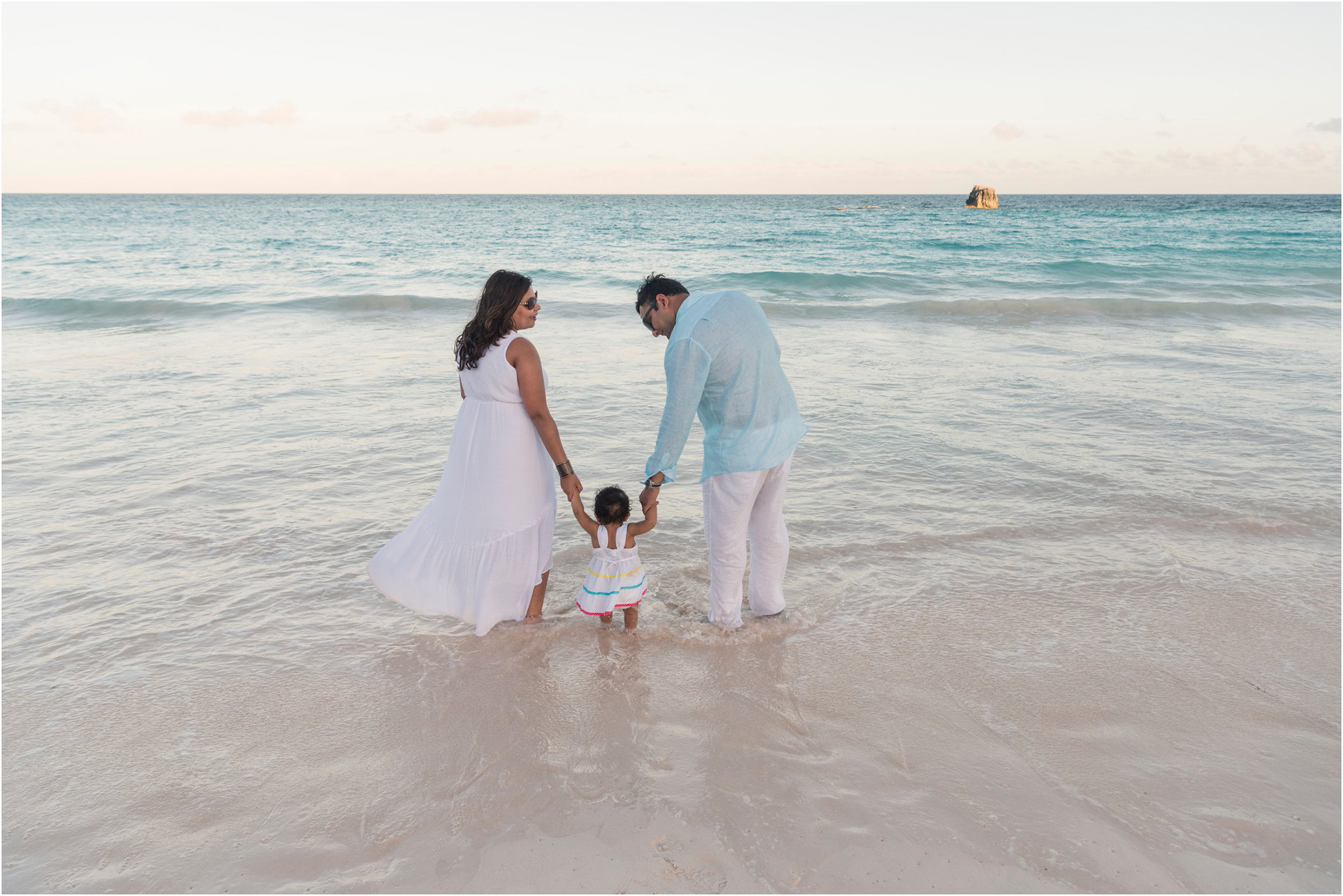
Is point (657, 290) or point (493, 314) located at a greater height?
point (657, 290)

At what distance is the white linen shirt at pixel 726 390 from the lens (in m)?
3.46

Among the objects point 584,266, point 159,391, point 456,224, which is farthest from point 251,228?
point 159,391

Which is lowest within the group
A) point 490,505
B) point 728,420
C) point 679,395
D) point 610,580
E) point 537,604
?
point 537,604

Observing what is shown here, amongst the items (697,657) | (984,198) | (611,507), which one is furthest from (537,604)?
(984,198)

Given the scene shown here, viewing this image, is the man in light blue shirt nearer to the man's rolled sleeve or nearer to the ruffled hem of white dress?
the man's rolled sleeve

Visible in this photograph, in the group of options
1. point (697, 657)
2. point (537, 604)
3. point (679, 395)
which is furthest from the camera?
point (537, 604)

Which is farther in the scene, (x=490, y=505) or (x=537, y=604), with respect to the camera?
(x=537, y=604)

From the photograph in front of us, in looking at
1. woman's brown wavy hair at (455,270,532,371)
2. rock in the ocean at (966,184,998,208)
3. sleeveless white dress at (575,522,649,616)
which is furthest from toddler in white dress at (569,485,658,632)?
rock in the ocean at (966,184,998,208)

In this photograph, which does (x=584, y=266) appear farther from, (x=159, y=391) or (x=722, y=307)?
(x=722, y=307)

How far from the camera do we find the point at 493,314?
11.5 feet

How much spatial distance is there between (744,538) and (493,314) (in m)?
1.54

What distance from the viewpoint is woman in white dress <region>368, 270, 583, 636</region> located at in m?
3.64

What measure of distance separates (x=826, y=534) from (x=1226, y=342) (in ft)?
31.8

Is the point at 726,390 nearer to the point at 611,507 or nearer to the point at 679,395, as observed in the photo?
the point at 679,395
